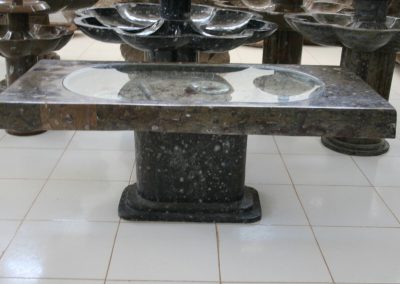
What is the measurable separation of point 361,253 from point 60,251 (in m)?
1.24

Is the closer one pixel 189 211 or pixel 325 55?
pixel 189 211

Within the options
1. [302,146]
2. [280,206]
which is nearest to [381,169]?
[302,146]

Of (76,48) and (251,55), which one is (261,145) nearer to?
(251,55)

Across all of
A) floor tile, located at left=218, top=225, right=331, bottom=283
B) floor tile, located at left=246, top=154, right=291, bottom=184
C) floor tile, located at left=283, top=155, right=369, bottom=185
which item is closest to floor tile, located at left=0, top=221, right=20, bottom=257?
floor tile, located at left=218, top=225, right=331, bottom=283

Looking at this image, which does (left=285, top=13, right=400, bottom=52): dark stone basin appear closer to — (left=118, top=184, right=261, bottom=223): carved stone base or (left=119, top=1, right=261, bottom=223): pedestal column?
(left=119, top=1, right=261, bottom=223): pedestal column

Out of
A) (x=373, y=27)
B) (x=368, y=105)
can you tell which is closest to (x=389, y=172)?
(x=373, y=27)

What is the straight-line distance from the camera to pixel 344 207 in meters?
2.52

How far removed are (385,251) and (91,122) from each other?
4.39ft

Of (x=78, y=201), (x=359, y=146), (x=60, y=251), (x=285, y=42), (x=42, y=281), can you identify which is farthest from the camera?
(x=285, y=42)

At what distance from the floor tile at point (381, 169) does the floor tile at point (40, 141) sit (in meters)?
1.82

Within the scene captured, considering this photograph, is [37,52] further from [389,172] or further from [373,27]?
[389,172]

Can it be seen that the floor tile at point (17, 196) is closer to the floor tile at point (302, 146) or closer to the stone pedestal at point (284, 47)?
the floor tile at point (302, 146)

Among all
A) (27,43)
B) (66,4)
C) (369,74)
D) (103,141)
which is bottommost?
(103,141)

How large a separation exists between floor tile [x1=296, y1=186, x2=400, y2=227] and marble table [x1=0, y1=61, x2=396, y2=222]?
289 millimetres
